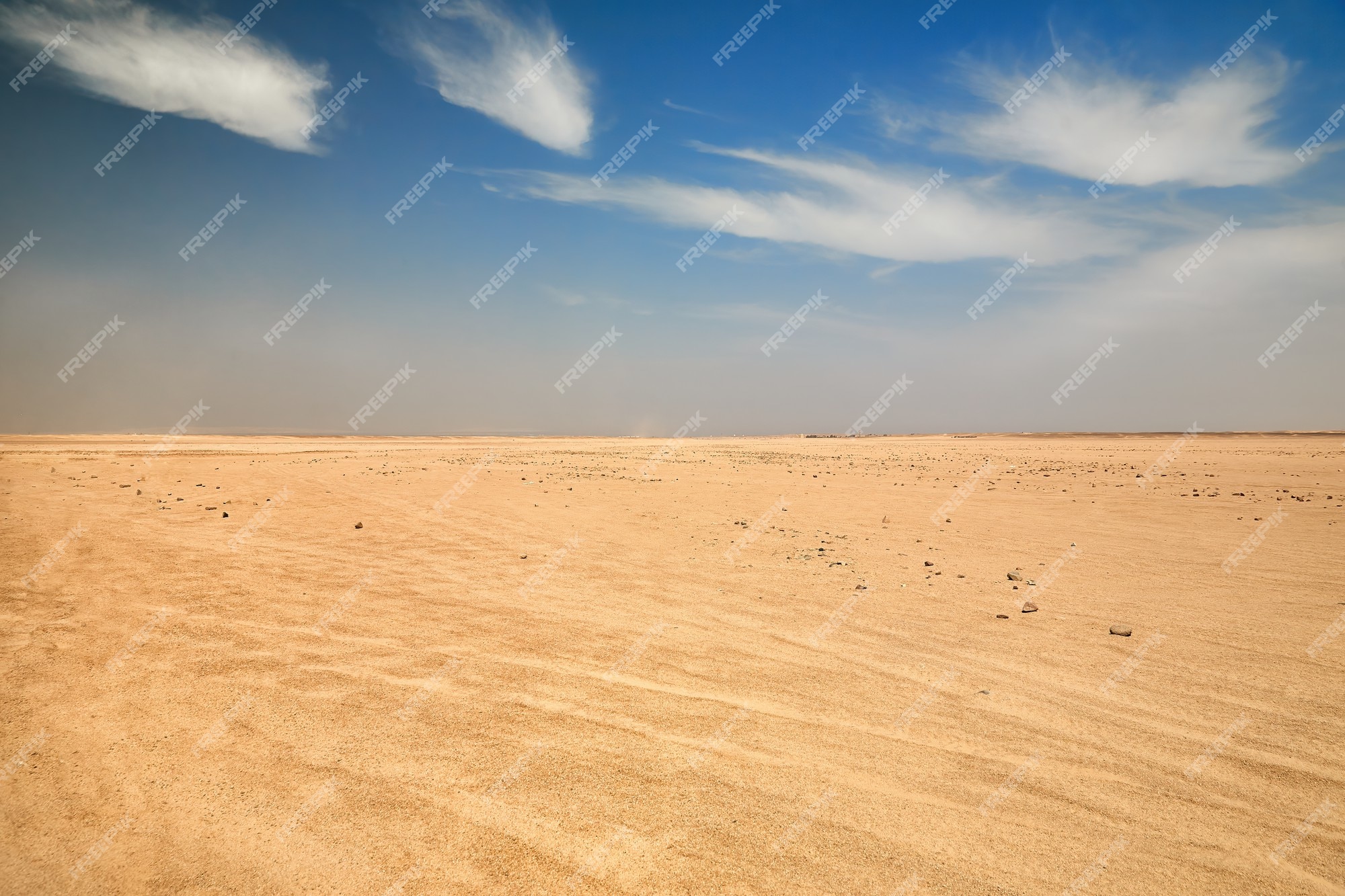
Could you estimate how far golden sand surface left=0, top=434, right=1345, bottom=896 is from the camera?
3.08 meters

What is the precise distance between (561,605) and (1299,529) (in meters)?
13.5

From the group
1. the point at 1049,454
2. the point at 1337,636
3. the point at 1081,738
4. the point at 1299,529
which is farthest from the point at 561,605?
the point at 1049,454

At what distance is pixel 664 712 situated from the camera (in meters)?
4.57

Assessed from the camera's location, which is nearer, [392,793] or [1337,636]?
[392,793]

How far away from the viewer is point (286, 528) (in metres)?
11.0

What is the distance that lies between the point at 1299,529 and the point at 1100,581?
247 inches

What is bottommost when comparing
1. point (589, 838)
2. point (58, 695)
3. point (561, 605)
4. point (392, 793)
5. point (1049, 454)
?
point (589, 838)

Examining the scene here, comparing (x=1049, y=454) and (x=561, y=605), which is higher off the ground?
(x=1049, y=454)

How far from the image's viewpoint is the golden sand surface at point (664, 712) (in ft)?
10.1

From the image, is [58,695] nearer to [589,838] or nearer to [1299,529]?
[589,838]

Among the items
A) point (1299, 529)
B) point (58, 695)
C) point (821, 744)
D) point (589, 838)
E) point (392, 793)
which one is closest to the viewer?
point (589, 838)

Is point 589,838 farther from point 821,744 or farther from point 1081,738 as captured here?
point 1081,738

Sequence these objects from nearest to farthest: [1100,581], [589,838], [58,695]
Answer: [589,838]
[58,695]
[1100,581]

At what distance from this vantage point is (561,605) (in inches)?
280
